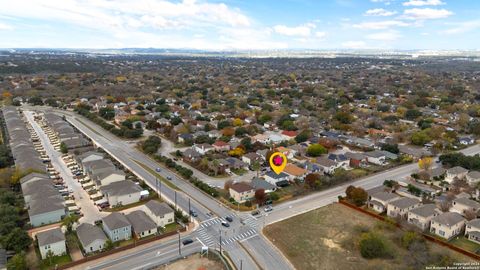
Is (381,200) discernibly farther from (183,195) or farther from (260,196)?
(183,195)

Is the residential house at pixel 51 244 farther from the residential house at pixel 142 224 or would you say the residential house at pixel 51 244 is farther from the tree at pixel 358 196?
the tree at pixel 358 196

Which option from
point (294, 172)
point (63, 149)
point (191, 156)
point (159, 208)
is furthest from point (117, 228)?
point (63, 149)

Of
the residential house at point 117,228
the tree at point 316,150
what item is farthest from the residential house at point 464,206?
the residential house at point 117,228

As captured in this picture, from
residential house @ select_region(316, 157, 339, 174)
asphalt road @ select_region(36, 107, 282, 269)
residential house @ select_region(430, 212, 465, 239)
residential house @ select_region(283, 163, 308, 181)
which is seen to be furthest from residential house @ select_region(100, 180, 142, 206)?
residential house @ select_region(430, 212, 465, 239)

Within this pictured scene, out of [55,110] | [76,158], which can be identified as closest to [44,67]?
[55,110]

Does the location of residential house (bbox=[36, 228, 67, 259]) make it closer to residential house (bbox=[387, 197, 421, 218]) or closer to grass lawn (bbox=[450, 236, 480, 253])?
residential house (bbox=[387, 197, 421, 218])

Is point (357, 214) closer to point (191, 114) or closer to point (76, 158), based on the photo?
point (76, 158)
